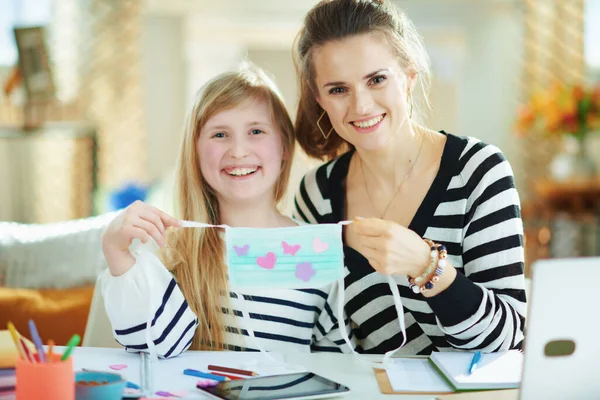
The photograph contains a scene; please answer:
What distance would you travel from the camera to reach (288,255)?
165cm

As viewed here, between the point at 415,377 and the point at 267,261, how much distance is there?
0.43 meters

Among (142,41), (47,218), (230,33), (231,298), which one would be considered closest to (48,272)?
(231,298)

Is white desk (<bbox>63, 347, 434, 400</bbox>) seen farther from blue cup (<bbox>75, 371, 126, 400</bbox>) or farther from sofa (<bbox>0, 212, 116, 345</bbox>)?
sofa (<bbox>0, 212, 116, 345</bbox>)

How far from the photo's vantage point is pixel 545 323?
3.73 feet

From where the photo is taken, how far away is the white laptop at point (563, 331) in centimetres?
112

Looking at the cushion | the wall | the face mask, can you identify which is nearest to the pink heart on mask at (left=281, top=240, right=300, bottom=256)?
the face mask

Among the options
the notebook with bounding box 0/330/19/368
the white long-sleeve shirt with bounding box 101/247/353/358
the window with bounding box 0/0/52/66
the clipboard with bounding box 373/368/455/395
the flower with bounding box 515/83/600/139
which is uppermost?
the window with bounding box 0/0/52/66

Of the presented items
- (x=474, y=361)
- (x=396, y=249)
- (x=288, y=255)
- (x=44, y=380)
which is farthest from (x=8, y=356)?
(x=474, y=361)

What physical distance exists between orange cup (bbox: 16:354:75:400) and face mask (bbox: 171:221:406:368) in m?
0.57

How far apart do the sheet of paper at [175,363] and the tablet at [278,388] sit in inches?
3.3

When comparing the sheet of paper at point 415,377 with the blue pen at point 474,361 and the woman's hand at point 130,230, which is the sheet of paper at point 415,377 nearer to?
the blue pen at point 474,361

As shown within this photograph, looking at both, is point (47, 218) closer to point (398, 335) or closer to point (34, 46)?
point (34, 46)

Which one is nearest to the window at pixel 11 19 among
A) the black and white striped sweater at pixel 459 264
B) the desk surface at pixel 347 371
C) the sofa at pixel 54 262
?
the sofa at pixel 54 262

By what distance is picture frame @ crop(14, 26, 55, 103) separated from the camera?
16.3 ft
